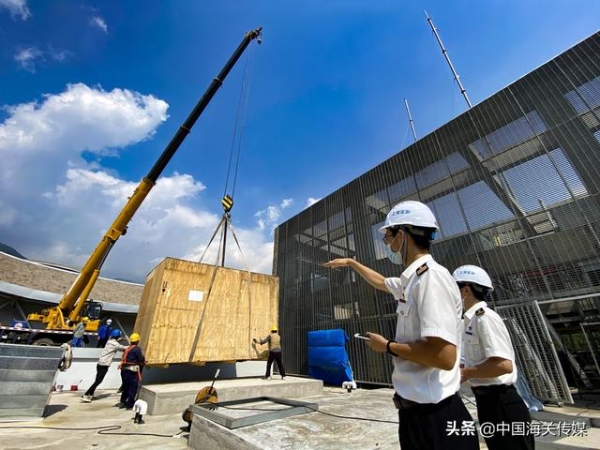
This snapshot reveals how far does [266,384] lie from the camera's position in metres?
6.98

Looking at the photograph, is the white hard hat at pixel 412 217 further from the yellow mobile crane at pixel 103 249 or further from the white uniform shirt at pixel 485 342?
the yellow mobile crane at pixel 103 249

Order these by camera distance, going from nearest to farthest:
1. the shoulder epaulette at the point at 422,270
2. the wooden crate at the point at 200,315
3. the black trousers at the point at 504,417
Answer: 1. the shoulder epaulette at the point at 422,270
2. the black trousers at the point at 504,417
3. the wooden crate at the point at 200,315

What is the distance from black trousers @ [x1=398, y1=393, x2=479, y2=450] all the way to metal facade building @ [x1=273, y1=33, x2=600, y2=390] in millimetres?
7113

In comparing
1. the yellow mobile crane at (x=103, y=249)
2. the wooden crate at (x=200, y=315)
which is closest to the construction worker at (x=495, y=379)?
the wooden crate at (x=200, y=315)

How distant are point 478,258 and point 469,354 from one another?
20.3 ft

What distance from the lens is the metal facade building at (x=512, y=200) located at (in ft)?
20.7

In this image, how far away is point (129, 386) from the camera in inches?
254

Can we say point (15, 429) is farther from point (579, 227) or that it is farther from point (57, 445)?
point (579, 227)

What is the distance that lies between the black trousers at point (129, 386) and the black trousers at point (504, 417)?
7.19 meters

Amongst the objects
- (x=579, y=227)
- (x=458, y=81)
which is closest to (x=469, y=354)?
(x=579, y=227)

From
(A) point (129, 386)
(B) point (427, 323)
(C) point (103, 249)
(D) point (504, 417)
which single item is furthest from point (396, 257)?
(C) point (103, 249)

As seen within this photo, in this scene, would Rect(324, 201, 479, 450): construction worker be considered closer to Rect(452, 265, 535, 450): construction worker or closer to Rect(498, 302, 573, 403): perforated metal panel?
Rect(452, 265, 535, 450): construction worker

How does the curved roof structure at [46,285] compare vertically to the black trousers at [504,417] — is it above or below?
above

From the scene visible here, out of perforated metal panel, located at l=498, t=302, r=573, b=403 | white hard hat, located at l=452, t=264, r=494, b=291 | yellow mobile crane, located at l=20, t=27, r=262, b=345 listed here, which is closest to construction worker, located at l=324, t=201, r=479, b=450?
white hard hat, located at l=452, t=264, r=494, b=291
